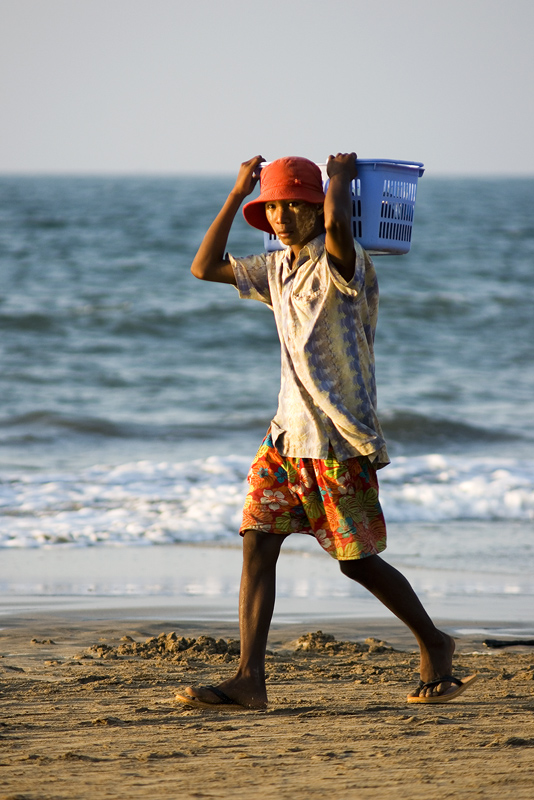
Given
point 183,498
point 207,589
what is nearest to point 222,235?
point 207,589

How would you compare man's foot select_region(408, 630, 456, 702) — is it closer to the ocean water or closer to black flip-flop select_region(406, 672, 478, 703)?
Answer: black flip-flop select_region(406, 672, 478, 703)

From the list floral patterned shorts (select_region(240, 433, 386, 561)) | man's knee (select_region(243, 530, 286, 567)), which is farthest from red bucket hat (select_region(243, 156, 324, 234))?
man's knee (select_region(243, 530, 286, 567))

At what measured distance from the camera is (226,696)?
3.08 meters

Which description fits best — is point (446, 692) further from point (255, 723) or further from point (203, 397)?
point (203, 397)

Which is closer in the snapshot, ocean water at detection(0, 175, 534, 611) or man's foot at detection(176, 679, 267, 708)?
man's foot at detection(176, 679, 267, 708)

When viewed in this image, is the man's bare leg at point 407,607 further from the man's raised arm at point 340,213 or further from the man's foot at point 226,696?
the man's raised arm at point 340,213

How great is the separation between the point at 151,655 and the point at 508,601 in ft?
6.53

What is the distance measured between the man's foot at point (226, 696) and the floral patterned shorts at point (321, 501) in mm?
490

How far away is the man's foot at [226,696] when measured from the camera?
3.07m

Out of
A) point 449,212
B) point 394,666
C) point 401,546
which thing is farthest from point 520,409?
point 449,212

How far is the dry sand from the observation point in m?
2.44

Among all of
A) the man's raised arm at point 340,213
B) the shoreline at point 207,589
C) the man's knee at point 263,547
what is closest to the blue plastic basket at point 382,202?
Answer: the man's raised arm at point 340,213

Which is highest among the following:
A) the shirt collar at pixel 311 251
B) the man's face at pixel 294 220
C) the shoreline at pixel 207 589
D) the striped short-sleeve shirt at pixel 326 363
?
the man's face at pixel 294 220

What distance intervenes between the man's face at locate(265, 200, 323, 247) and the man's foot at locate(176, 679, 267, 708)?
55.6 inches
